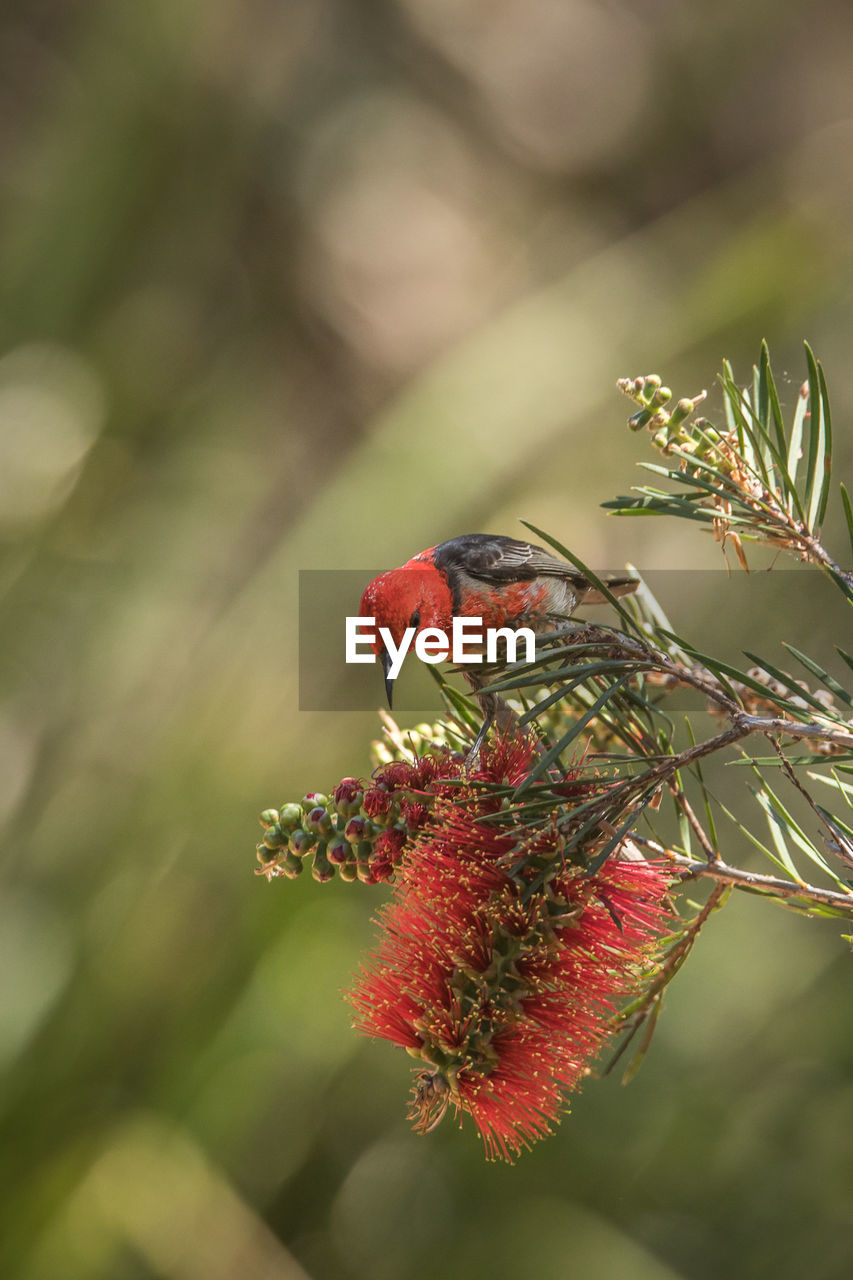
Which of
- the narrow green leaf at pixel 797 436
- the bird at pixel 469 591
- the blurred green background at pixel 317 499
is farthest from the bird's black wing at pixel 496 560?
the blurred green background at pixel 317 499

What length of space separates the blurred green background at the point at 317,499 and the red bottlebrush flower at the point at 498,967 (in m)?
1.13

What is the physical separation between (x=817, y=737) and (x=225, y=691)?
1.31 metres

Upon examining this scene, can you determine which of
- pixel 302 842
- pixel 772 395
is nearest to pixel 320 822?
pixel 302 842

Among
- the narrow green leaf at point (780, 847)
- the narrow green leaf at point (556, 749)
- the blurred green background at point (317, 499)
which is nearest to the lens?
the narrow green leaf at point (556, 749)

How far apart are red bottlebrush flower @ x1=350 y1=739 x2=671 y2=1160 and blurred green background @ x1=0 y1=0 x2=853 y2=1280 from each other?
3.71 feet

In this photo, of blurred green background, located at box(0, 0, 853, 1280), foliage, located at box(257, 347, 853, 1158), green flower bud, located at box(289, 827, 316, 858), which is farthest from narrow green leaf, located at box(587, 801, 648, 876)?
blurred green background, located at box(0, 0, 853, 1280)

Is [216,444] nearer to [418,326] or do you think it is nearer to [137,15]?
[418,326]

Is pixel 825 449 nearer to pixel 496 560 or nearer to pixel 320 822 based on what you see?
pixel 496 560

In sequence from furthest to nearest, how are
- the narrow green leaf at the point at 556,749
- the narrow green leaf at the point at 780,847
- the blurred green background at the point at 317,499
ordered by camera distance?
the blurred green background at the point at 317,499
the narrow green leaf at the point at 780,847
the narrow green leaf at the point at 556,749

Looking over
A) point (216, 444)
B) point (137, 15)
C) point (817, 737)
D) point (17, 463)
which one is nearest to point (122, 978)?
point (17, 463)

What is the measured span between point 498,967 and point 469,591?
16cm

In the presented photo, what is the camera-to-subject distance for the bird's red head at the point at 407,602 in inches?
16.5

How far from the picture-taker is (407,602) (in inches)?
16.6

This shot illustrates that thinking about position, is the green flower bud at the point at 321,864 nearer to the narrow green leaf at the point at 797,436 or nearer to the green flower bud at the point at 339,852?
the green flower bud at the point at 339,852
